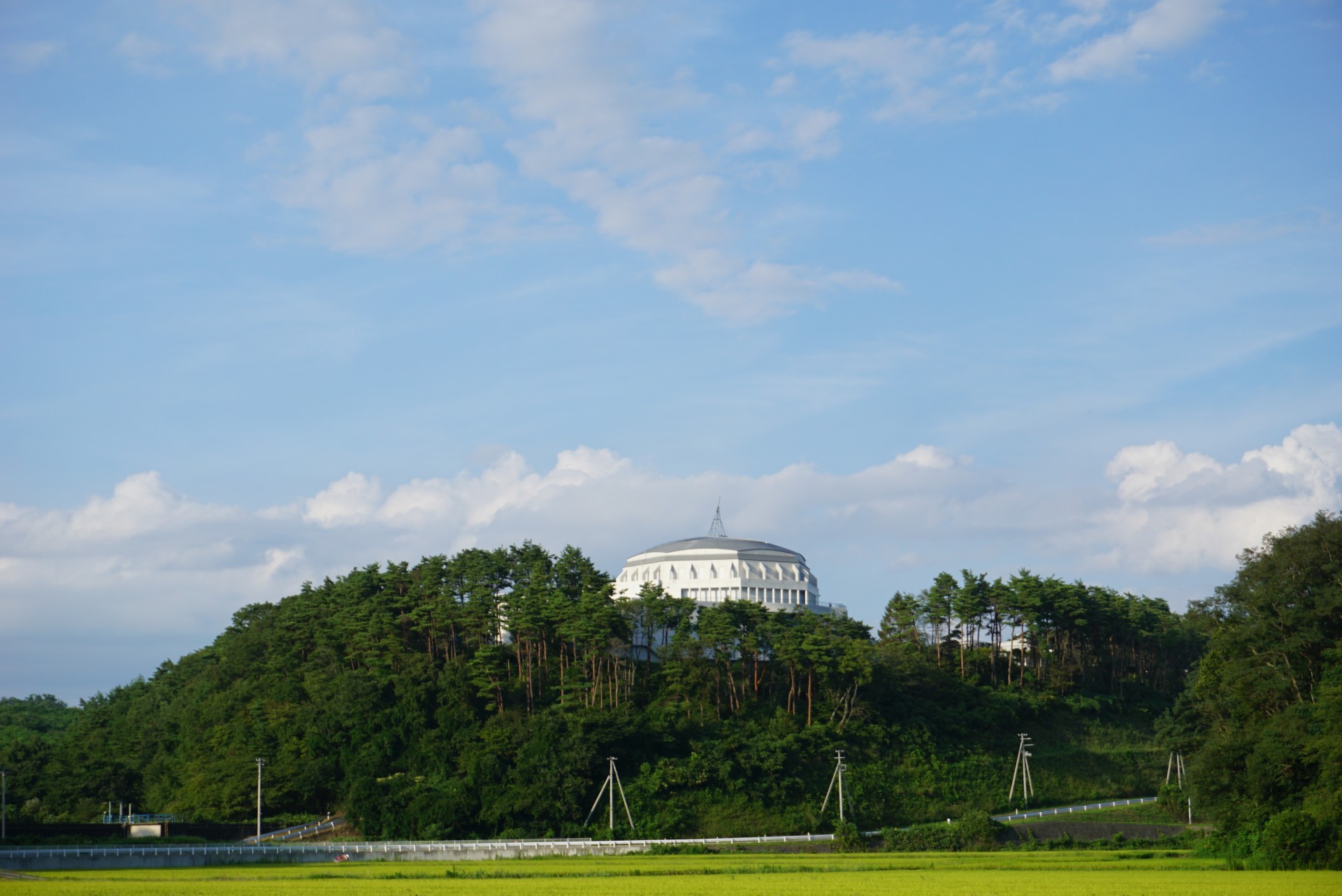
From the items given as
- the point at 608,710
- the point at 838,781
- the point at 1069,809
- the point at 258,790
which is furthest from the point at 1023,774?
the point at 258,790

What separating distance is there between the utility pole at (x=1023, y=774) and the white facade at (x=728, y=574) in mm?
18940

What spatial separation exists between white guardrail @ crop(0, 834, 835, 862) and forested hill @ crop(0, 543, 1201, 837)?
5790mm

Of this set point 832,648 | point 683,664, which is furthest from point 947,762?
point 683,664

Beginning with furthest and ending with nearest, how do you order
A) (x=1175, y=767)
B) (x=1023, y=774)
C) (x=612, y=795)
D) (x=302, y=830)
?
(x=1175, y=767), (x=1023, y=774), (x=612, y=795), (x=302, y=830)

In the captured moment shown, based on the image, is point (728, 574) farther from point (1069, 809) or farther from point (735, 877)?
point (735, 877)

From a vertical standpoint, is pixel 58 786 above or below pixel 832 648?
below

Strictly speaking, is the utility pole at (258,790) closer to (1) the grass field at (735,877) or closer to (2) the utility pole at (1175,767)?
(1) the grass field at (735,877)

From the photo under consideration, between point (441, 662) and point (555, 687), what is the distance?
7412 millimetres

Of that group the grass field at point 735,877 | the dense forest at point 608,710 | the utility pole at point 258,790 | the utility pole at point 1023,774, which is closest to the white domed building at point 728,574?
the dense forest at point 608,710

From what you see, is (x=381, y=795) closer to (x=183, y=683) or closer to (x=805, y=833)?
(x=805, y=833)

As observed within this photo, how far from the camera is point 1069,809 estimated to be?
64.1 metres

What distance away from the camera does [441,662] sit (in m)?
69.6

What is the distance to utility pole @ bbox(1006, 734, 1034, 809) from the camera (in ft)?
217

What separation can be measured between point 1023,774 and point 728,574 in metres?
26.6
